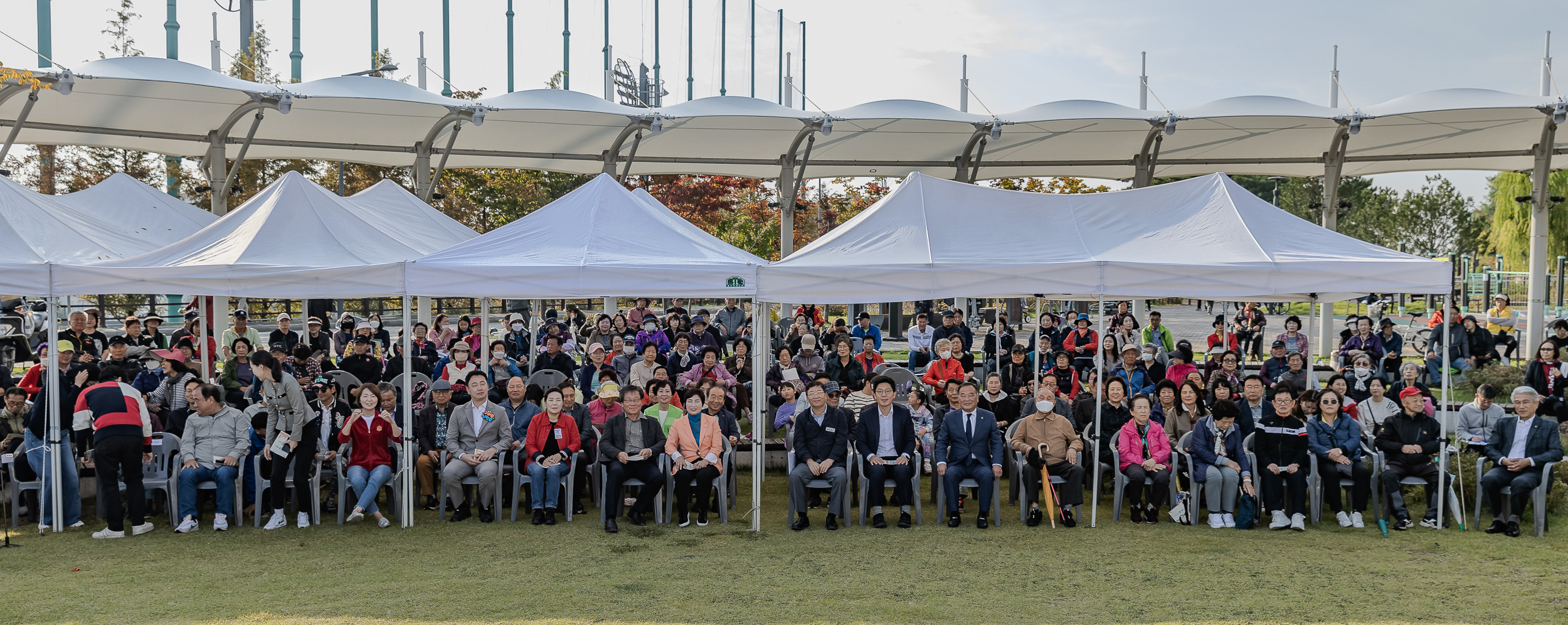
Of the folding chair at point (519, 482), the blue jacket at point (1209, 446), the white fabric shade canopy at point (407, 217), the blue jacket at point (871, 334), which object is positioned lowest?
the folding chair at point (519, 482)

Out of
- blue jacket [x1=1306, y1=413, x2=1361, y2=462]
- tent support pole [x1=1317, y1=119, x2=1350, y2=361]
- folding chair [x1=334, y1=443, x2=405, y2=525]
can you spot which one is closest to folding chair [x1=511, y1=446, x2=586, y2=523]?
folding chair [x1=334, y1=443, x2=405, y2=525]

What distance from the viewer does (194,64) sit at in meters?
12.2

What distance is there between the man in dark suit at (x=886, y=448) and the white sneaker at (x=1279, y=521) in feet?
8.38

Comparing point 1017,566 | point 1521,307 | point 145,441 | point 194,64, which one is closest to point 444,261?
point 145,441

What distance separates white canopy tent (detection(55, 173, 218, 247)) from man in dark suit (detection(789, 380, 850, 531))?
6664 mm

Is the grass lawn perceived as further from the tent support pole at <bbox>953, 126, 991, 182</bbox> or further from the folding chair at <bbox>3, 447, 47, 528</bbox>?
the tent support pole at <bbox>953, 126, 991, 182</bbox>

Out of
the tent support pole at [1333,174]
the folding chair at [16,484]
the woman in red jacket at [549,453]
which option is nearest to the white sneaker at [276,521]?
the folding chair at [16,484]

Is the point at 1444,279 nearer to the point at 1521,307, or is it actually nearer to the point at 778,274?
the point at 778,274

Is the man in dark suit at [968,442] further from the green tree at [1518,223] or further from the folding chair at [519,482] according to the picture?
the green tree at [1518,223]

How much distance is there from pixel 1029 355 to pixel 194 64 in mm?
10489

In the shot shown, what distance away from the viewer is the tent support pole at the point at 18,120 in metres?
11.4

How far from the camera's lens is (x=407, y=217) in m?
10.8

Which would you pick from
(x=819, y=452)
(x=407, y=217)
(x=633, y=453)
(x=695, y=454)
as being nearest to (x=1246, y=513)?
(x=819, y=452)

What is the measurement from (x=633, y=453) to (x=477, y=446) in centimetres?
123
